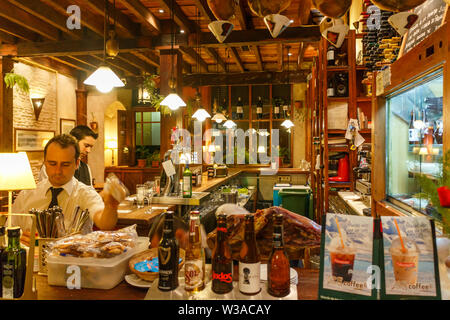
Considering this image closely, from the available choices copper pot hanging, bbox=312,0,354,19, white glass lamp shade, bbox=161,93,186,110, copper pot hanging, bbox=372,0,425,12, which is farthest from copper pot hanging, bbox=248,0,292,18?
white glass lamp shade, bbox=161,93,186,110

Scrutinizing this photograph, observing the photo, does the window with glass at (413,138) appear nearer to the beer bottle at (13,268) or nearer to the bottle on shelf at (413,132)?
the bottle on shelf at (413,132)

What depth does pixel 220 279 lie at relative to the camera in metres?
1.18

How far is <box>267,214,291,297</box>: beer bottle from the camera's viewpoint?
45.1 inches

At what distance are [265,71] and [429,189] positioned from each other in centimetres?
849

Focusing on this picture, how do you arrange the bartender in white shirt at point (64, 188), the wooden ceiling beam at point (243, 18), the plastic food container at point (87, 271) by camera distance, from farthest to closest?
the wooden ceiling beam at point (243, 18), the bartender in white shirt at point (64, 188), the plastic food container at point (87, 271)

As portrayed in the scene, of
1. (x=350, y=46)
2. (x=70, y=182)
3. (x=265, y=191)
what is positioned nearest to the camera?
(x=70, y=182)

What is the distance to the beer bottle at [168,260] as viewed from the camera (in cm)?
119

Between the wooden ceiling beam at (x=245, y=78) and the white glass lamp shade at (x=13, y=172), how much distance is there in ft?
25.4

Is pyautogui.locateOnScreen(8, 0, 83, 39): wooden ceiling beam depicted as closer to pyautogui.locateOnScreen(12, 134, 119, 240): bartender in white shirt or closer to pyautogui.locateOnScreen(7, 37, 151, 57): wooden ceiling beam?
pyautogui.locateOnScreen(7, 37, 151, 57): wooden ceiling beam

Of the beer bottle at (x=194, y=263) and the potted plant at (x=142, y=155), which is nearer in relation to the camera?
the beer bottle at (x=194, y=263)

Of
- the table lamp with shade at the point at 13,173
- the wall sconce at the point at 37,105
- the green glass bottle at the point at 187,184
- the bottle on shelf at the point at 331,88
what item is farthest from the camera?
the wall sconce at the point at 37,105

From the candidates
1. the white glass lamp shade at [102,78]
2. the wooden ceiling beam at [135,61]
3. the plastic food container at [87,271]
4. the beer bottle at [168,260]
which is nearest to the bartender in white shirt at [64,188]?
the plastic food container at [87,271]
